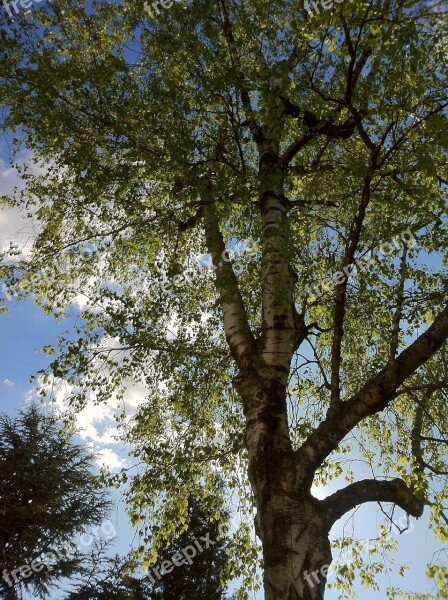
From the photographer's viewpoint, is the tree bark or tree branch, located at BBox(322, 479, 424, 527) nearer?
the tree bark

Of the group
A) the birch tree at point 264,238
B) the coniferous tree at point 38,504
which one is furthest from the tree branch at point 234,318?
the coniferous tree at point 38,504

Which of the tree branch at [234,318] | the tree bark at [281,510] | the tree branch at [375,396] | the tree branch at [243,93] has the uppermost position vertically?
the tree branch at [243,93]

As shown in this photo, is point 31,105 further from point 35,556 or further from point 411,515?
point 35,556

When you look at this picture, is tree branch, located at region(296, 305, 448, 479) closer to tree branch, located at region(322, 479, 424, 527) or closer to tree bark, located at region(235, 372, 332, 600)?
tree bark, located at region(235, 372, 332, 600)

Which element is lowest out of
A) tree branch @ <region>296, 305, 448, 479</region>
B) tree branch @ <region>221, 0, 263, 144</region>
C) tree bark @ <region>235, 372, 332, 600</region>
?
tree bark @ <region>235, 372, 332, 600</region>

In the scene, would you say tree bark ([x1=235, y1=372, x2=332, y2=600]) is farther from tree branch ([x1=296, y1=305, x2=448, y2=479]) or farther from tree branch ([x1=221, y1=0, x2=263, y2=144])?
tree branch ([x1=221, y1=0, x2=263, y2=144])

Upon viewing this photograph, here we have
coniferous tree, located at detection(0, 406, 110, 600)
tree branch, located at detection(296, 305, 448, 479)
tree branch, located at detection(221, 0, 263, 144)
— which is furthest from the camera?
coniferous tree, located at detection(0, 406, 110, 600)

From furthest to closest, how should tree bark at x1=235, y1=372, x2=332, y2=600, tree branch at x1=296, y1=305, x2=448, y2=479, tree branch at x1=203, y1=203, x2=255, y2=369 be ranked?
tree branch at x1=203, y1=203, x2=255, y2=369, tree branch at x1=296, y1=305, x2=448, y2=479, tree bark at x1=235, y1=372, x2=332, y2=600

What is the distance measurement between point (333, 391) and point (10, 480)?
13.2 meters

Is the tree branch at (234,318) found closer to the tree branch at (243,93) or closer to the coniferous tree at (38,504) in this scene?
the tree branch at (243,93)

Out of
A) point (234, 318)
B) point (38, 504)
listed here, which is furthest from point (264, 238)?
point (38, 504)

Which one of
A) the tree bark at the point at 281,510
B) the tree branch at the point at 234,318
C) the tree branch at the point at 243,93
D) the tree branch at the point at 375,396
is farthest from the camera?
the tree branch at the point at 243,93

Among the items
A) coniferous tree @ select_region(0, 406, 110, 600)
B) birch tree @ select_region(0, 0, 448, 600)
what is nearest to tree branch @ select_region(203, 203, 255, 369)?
birch tree @ select_region(0, 0, 448, 600)

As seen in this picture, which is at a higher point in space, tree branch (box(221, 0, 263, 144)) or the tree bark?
A: tree branch (box(221, 0, 263, 144))
